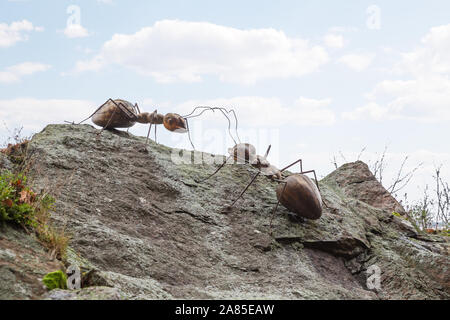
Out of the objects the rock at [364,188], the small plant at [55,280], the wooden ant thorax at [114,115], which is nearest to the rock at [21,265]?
the small plant at [55,280]

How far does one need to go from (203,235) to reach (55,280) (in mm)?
1854

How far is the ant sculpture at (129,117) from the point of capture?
5664 mm

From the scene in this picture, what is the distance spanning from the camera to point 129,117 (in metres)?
5.76

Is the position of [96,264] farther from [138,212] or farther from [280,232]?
[280,232]

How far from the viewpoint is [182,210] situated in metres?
4.55

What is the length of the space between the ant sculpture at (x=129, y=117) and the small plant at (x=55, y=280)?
3.18 meters

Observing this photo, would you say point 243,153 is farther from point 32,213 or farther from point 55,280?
point 55,280

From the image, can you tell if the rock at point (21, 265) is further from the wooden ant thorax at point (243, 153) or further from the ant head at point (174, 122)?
the ant head at point (174, 122)

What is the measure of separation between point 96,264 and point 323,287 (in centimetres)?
183

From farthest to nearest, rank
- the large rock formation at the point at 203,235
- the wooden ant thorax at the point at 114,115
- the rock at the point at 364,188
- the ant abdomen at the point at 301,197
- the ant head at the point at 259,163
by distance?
the rock at the point at 364,188 < the wooden ant thorax at the point at 114,115 < the ant head at the point at 259,163 < the ant abdomen at the point at 301,197 < the large rock formation at the point at 203,235

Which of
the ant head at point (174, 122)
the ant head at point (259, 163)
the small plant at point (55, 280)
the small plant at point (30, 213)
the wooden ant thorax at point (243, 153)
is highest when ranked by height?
the ant head at point (174, 122)

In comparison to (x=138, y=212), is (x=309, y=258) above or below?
below

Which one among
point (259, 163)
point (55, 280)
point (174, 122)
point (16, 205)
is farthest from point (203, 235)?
point (174, 122)
